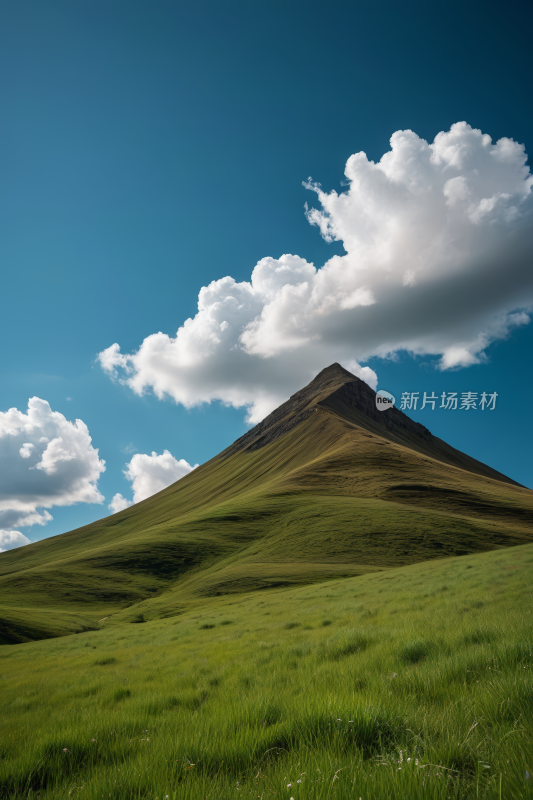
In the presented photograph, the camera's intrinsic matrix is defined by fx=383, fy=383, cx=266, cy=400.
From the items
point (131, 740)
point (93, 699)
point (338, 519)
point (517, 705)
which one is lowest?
point (338, 519)

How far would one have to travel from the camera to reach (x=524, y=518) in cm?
8438

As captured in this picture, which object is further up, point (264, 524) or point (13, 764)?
point (13, 764)

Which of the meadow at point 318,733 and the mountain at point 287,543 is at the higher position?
the meadow at point 318,733

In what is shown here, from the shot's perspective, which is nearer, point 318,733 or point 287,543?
point 318,733

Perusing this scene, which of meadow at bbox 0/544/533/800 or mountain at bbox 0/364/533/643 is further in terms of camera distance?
mountain at bbox 0/364/533/643

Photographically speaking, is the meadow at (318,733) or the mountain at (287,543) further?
the mountain at (287,543)

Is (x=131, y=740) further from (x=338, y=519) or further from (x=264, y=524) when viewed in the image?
(x=264, y=524)

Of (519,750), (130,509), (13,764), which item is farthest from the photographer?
(130,509)

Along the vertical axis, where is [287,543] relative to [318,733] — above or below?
below

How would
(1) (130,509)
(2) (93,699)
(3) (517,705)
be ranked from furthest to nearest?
1. (1) (130,509)
2. (2) (93,699)
3. (3) (517,705)

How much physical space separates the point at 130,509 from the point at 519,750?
195956 mm

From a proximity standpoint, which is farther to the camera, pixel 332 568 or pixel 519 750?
pixel 332 568


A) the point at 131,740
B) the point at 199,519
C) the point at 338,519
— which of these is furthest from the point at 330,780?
the point at 199,519

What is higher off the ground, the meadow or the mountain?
the meadow
